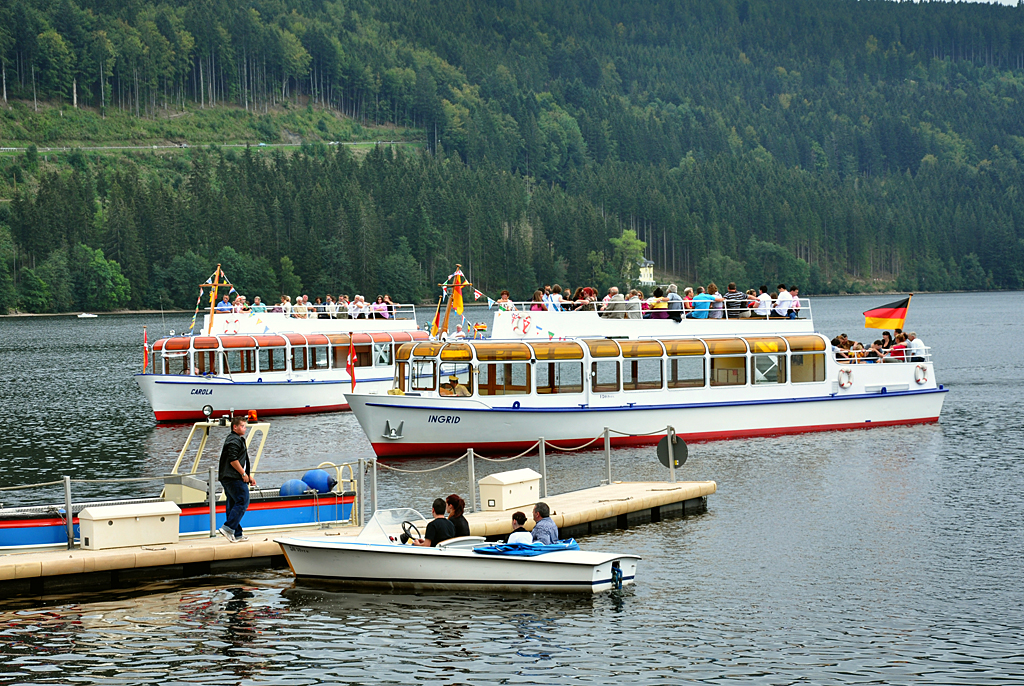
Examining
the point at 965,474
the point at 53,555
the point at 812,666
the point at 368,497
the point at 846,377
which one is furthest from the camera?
the point at 846,377

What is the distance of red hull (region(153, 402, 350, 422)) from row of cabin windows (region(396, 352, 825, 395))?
13256mm

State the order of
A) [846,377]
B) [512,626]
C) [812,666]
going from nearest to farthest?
[812,666], [512,626], [846,377]

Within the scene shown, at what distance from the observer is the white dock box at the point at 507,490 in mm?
24344

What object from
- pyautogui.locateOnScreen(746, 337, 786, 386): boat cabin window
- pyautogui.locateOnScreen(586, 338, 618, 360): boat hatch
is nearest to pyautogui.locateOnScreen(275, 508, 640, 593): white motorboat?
pyautogui.locateOnScreen(586, 338, 618, 360): boat hatch

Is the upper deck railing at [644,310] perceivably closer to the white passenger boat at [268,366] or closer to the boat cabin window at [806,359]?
the boat cabin window at [806,359]

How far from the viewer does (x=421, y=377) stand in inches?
1431

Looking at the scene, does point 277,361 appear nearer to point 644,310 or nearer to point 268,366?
point 268,366

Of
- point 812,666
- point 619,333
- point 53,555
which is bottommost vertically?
point 812,666

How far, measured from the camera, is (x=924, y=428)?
143ft

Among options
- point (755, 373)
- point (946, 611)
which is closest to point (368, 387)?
point (755, 373)

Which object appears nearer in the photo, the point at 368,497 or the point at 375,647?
the point at 375,647

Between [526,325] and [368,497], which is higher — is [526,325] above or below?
above

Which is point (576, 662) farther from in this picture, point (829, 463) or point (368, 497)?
point (829, 463)

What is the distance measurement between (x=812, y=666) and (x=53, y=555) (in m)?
13.0
